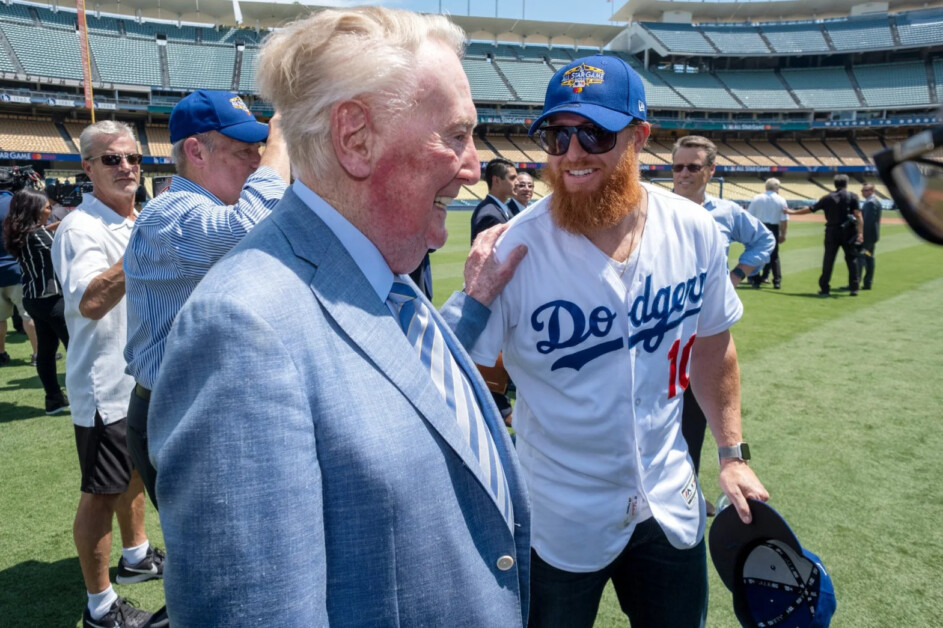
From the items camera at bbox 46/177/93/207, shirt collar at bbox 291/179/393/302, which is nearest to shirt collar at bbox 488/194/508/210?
camera at bbox 46/177/93/207

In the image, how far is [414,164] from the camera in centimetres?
119

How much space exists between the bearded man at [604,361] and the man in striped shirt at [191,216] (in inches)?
34.8

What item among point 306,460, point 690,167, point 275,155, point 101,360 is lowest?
point 101,360

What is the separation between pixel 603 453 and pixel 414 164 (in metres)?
1.15

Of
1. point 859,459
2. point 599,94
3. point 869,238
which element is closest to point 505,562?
point 599,94

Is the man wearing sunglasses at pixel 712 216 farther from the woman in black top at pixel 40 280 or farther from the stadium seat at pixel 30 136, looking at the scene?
the stadium seat at pixel 30 136

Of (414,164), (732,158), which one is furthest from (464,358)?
(732,158)

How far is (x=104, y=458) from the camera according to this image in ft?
10.0

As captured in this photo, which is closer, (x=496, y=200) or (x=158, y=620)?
(x=158, y=620)

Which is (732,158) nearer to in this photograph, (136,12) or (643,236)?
(136,12)

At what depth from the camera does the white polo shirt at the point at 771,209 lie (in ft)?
40.3

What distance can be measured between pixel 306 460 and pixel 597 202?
1.40m

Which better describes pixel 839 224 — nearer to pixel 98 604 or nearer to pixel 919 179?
pixel 919 179

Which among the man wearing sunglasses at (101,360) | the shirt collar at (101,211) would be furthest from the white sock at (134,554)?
the shirt collar at (101,211)
